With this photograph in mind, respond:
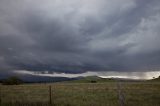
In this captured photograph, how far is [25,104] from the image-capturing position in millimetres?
18875

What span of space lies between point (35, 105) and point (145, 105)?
32.6 ft

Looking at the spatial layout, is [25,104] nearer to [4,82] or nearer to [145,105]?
[145,105]

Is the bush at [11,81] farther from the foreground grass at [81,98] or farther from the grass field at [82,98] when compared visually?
the foreground grass at [81,98]

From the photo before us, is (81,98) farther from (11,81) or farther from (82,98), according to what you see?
(11,81)

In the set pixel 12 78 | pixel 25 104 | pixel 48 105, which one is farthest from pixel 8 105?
pixel 12 78

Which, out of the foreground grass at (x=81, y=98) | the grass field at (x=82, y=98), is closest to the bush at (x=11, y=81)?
the grass field at (x=82, y=98)

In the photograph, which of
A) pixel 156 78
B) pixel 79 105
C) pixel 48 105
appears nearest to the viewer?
pixel 48 105

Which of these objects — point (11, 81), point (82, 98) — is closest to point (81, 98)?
point (82, 98)

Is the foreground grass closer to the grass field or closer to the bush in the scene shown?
the grass field

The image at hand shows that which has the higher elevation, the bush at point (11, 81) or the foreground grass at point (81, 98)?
the bush at point (11, 81)

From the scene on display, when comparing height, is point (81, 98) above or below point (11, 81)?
below

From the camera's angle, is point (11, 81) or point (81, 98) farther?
point (11, 81)

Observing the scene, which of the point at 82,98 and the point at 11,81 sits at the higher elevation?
the point at 11,81

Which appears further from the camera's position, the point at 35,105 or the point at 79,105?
the point at 79,105
